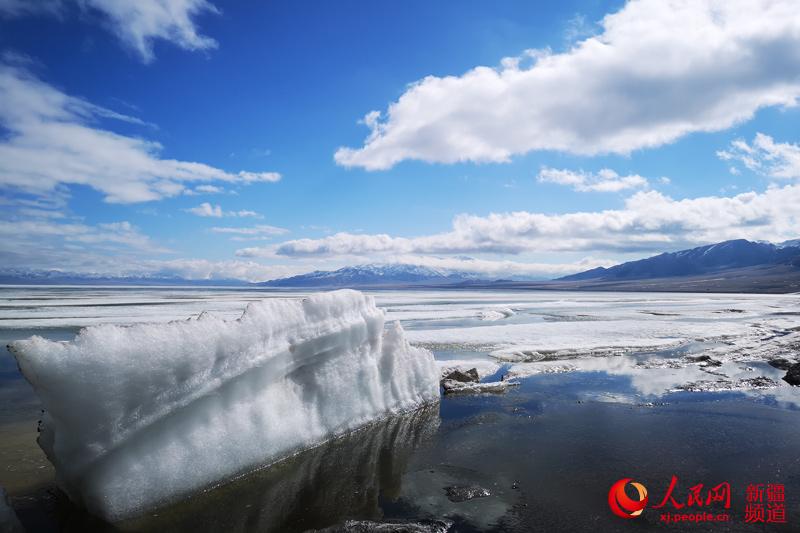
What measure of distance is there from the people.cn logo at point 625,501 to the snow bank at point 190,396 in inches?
189

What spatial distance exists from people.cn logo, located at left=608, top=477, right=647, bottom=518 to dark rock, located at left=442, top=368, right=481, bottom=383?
621 centimetres

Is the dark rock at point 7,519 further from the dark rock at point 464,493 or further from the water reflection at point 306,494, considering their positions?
the dark rock at point 464,493

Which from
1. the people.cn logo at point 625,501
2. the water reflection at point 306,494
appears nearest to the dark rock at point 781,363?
the people.cn logo at point 625,501

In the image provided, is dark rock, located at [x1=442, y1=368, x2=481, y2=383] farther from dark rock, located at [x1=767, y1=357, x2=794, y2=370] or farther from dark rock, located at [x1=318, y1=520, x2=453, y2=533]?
dark rock, located at [x1=767, y1=357, x2=794, y2=370]

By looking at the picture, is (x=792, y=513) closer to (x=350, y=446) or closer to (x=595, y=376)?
(x=350, y=446)

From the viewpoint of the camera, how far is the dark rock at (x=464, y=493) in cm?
606

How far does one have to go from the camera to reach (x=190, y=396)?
20.5ft

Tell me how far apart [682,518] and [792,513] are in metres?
1.39

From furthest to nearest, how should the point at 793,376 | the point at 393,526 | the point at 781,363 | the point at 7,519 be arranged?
the point at 781,363
the point at 793,376
the point at 393,526
the point at 7,519

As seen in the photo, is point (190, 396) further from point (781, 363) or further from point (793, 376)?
point (781, 363)

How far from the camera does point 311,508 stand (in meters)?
5.87

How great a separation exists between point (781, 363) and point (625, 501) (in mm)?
13207

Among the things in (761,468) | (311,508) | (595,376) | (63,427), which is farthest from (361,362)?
(595,376)

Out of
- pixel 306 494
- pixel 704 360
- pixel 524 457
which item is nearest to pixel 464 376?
pixel 524 457
